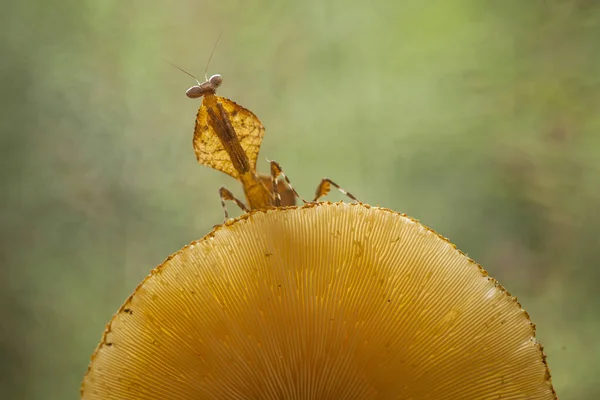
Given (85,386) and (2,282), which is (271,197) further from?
(2,282)

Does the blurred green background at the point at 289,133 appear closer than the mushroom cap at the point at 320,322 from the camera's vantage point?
No

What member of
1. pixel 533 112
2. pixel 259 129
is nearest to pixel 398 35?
pixel 533 112

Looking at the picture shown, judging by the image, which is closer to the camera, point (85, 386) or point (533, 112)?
point (85, 386)

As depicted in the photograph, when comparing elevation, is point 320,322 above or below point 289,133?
below

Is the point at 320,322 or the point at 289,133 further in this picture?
the point at 289,133

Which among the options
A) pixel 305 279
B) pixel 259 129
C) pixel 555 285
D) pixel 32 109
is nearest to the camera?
pixel 305 279
